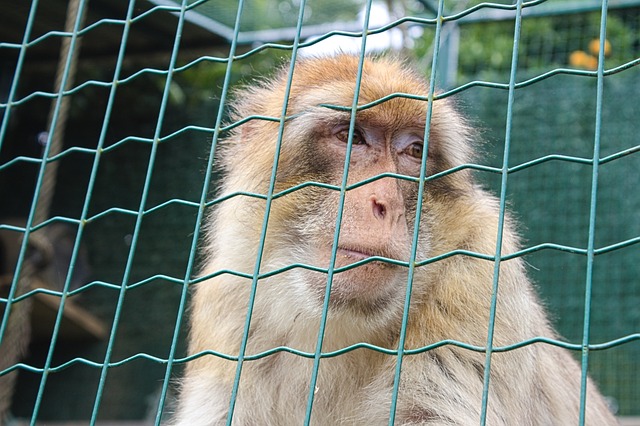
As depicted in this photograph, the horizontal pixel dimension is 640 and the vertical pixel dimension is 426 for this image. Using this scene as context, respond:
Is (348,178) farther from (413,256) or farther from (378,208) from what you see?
(413,256)

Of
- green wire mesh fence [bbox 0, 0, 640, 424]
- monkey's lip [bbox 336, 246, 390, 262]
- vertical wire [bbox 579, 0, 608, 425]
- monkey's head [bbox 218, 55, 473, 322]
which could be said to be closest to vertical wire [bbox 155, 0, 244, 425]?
monkey's head [bbox 218, 55, 473, 322]

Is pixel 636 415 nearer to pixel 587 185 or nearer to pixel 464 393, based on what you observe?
pixel 587 185

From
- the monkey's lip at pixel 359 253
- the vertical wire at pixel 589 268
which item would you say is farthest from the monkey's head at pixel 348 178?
the vertical wire at pixel 589 268

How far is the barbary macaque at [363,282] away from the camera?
3061 mm

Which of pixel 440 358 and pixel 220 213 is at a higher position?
pixel 220 213

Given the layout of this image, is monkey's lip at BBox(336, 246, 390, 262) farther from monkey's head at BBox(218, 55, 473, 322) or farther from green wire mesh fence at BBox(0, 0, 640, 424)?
green wire mesh fence at BBox(0, 0, 640, 424)

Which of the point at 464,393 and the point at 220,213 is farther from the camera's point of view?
the point at 220,213

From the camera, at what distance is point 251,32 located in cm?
734

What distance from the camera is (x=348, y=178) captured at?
10.7ft

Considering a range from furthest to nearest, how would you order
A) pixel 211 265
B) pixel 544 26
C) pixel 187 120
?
pixel 544 26 → pixel 187 120 → pixel 211 265

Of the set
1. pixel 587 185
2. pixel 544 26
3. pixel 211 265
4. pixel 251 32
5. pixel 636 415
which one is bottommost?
pixel 636 415

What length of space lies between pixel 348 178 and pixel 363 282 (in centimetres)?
43

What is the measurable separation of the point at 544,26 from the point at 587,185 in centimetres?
190

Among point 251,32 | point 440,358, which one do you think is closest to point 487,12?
point 251,32
